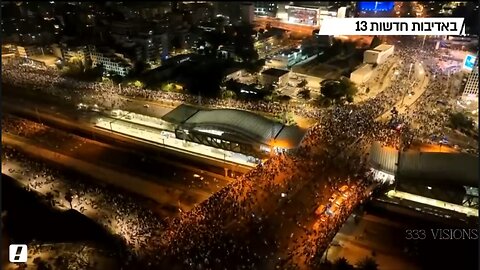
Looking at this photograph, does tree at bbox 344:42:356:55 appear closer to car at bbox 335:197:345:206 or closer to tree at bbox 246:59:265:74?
tree at bbox 246:59:265:74

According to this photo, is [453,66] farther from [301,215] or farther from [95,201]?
[95,201]

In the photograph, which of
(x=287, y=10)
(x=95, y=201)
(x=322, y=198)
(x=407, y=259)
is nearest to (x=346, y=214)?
(x=322, y=198)

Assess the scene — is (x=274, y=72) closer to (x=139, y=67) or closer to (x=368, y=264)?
(x=139, y=67)

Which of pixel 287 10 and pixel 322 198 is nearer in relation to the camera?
pixel 322 198

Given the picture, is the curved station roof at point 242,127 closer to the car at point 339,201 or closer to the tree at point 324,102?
the car at point 339,201

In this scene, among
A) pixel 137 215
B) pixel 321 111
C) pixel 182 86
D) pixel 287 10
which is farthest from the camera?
pixel 287 10

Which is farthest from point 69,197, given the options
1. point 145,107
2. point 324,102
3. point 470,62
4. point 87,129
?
point 470,62
